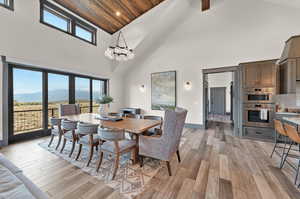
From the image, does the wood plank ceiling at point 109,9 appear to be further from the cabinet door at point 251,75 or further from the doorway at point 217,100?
the doorway at point 217,100

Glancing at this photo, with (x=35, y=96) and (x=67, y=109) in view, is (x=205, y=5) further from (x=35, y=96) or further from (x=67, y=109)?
(x=35, y=96)

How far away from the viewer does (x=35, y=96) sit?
12.2ft

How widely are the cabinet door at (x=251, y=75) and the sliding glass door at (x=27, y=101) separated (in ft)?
20.7

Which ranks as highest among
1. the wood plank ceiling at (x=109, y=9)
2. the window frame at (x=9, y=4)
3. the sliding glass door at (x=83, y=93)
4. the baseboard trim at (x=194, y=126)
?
the wood plank ceiling at (x=109, y=9)

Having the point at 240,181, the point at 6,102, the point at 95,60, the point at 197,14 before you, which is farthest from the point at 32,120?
the point at 197,14

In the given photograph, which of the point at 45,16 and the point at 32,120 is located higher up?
the point at 45,16

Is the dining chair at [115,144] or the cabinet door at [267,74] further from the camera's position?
the cabinet door at [267,74]

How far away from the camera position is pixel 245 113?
3.72 metres

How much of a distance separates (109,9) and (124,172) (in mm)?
4841

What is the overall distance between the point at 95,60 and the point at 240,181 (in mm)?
5587

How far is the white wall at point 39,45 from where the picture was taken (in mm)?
2959

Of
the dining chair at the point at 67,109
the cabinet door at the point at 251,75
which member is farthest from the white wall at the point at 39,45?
the cabinet door at the point at 251,75

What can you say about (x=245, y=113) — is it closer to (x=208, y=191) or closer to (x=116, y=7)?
(x=208, y=191)

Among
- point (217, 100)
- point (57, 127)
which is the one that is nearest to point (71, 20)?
point (57, 127)
